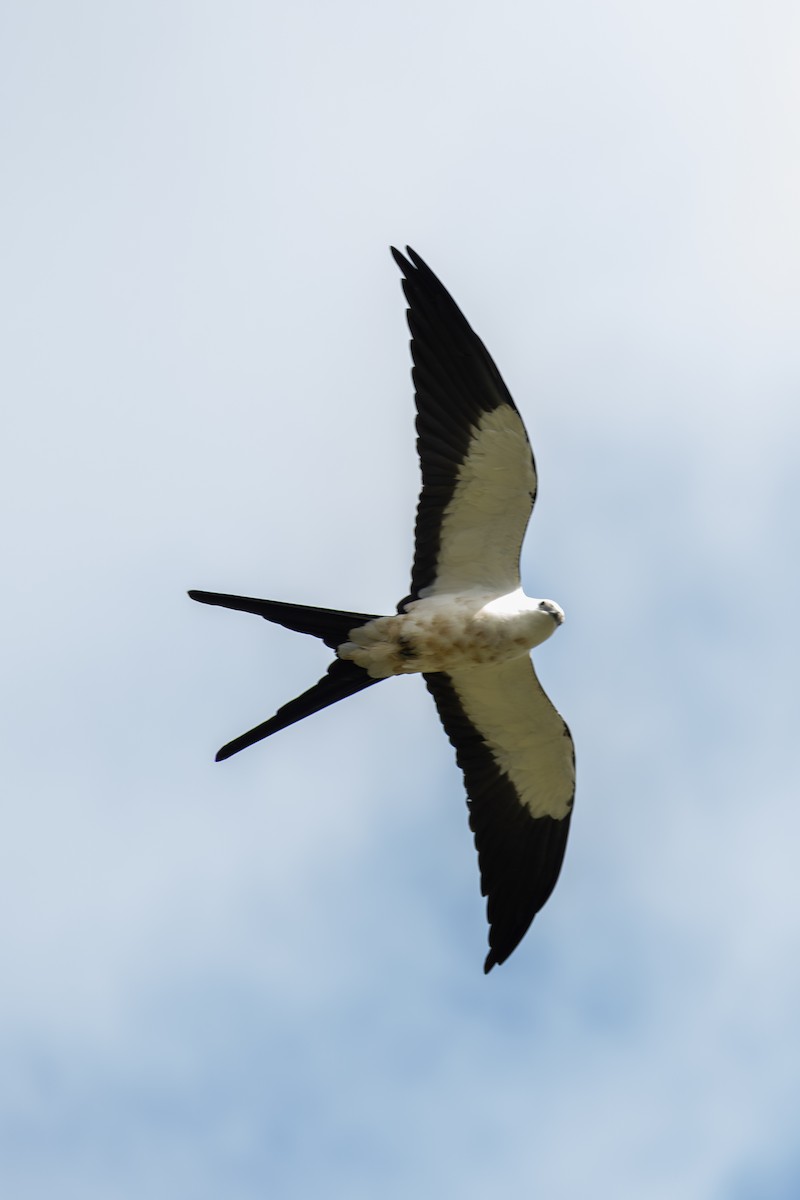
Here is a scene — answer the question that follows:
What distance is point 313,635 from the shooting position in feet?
38.2

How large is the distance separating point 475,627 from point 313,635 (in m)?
1.17

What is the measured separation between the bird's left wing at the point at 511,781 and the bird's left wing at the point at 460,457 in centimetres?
83

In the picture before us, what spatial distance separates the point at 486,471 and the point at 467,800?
8.86ft

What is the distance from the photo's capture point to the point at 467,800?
1251 cm

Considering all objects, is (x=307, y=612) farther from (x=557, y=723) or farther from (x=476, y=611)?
(x=557, y=723)

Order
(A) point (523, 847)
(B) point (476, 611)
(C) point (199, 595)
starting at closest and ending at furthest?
(C) point (199, 595) < (B) point (476, 611) < (A) point (523, 847)

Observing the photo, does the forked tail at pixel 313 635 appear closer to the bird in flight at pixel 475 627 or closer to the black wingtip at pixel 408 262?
the bird in flight at pixel 475 627

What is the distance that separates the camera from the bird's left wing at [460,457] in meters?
11.1

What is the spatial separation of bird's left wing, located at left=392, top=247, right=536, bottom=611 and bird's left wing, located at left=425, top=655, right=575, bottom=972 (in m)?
0.83

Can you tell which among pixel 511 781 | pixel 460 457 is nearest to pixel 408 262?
pixel 460 457

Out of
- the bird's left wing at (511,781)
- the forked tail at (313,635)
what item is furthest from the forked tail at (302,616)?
the bird's left wing at (511,781)

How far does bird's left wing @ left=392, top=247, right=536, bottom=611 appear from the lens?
36.5 feet

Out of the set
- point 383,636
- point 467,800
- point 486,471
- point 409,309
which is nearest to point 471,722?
point 467,800

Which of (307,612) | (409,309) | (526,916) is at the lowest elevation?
(526,916)
